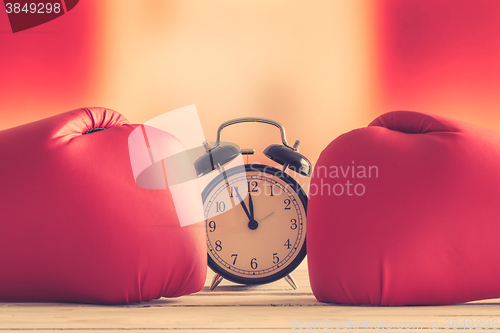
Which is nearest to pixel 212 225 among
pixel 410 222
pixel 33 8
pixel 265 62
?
pixel 410 222

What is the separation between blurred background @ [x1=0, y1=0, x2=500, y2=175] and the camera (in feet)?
4.77

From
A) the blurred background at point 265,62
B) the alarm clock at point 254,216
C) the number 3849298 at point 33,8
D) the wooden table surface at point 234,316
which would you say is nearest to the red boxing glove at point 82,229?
the wooden table surface at point 234,316

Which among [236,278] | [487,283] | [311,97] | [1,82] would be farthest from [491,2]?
[1,82]

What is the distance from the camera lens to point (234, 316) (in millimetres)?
577

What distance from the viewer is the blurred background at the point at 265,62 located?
1.45 m

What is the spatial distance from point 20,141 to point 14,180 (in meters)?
0.08

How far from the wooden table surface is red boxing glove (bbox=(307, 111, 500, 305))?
0.04 m

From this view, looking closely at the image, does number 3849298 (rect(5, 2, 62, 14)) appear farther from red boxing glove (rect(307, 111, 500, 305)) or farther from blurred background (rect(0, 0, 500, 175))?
red boxing glove (rect(307, 111, 500, 305))

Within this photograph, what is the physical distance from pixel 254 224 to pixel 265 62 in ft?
2.56
